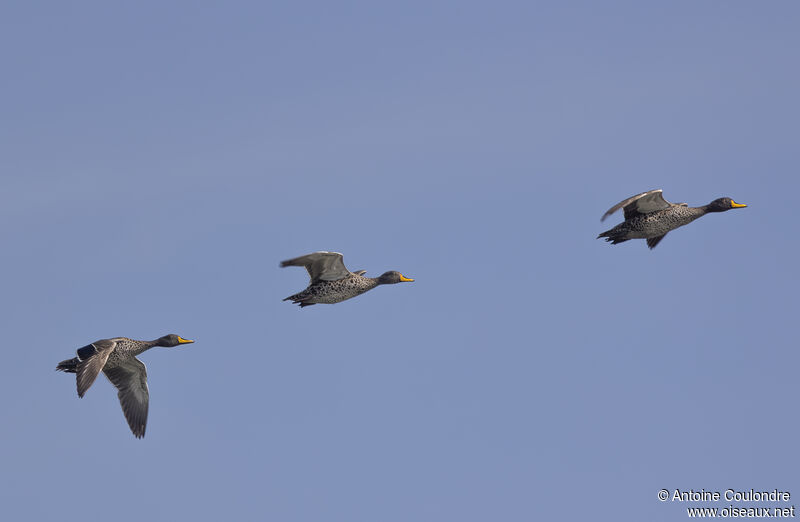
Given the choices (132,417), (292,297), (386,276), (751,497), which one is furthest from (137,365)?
(751,497)

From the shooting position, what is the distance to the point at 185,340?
46.1 m

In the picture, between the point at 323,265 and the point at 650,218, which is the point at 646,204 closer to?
the point at 650,218

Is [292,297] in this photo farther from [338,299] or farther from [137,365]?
[137,365]

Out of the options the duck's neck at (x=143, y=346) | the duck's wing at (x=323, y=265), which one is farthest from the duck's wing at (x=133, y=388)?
the duck's wing at (x=323, y=265)

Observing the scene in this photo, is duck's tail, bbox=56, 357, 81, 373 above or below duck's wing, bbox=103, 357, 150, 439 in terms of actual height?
above

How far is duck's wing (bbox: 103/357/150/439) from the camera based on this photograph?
147ft

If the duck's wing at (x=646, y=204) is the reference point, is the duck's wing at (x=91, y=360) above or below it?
below

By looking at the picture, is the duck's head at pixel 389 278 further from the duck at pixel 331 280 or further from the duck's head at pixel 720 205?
the duck's head at pixel 720 205

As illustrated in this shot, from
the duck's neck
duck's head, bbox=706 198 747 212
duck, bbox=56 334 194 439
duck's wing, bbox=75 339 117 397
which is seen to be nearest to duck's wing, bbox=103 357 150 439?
duck, bbox=56 334 194 439

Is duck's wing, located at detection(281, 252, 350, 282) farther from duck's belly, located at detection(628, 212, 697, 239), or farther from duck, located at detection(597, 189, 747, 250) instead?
duck's belly, located at detection(628, 212, 697, 239)

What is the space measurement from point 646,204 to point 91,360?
21587 millimetres

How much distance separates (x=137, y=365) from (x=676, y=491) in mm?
19989

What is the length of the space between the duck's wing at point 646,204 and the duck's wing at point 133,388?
19.2m

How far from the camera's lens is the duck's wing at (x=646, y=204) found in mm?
45875
